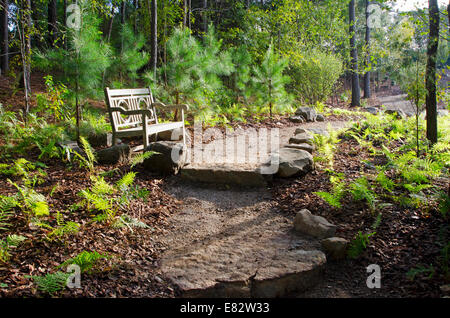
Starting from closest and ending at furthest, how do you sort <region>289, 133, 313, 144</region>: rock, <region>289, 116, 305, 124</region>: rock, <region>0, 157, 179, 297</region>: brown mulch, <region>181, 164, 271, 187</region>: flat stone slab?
<region>0, 157, 179, 297</region>: brown mulch → <region>181, 164, 271, 187</region>: flat stone slab → <region>289, 133, 313, 144</region>: rock → <region>289, 116, 305, 124</region>: rock

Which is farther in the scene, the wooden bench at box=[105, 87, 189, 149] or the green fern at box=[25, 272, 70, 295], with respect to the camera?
the wooden bench at box=[105, 87, 189, 149]

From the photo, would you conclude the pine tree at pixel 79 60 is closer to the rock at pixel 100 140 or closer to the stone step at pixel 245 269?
the rock at pixel 100 140

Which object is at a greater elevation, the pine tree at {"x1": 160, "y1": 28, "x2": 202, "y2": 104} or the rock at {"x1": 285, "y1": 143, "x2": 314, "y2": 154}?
the pine tree at {"x1": 160, "y1": 28, "x2": 202, "y2": 104}

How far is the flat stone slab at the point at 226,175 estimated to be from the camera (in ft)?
14.5

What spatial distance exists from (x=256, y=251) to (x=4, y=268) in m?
1.92

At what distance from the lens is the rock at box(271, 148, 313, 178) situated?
14.5ft

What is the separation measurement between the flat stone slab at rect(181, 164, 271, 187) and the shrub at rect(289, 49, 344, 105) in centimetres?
817

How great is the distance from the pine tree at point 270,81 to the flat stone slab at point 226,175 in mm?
5194

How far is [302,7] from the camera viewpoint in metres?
12.8

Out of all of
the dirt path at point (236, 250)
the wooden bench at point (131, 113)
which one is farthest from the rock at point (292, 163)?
the wooden bench at point (131, 113)

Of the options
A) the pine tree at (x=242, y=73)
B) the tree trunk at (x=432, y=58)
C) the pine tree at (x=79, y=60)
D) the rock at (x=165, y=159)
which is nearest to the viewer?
the rock at (x=165, y=159)

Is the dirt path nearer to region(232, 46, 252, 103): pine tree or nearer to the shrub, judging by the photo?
region(232, 46, 252, 103): pine tree

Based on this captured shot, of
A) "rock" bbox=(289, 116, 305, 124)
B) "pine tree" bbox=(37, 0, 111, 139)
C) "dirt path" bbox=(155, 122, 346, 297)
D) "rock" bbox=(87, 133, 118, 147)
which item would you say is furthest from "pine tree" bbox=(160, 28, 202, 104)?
"dirt path" bbox=(155, 122, 346, 297)
